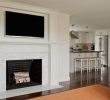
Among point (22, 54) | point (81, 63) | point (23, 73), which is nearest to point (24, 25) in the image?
point (22, 54)

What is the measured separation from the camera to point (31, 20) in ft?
16.6

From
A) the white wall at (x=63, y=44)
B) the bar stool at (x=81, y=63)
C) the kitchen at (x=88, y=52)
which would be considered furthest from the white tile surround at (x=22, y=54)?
the bar stool at (x=81, y=63)

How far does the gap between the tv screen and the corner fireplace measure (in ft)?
2.77

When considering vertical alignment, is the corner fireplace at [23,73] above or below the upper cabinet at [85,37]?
below

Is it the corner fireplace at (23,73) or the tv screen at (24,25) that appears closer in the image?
the tv screen at (24,25)

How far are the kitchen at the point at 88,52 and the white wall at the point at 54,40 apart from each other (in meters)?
1.86

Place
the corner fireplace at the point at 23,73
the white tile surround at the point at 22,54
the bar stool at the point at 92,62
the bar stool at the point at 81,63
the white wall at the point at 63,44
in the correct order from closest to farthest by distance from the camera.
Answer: the white tile surround at the point at 22,54 → the corner fireplace at the point at 23,73 → the white wall at the point at 63,44 → the bar stool at the point at 81,63 → the bar stool at the point at 92,62

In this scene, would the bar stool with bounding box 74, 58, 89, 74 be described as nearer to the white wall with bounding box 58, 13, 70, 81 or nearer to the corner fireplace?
the white wall with bounding box 58, 13, 70, 81

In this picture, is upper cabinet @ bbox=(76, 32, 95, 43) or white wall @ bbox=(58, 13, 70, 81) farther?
upper cabinet @ bbox=(76, 32, 95, 43)

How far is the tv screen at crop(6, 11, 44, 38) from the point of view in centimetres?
461

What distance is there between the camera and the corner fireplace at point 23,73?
16.0 ft

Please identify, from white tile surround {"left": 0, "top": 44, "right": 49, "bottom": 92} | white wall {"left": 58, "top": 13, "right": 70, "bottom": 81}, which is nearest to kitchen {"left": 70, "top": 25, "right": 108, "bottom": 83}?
white wall {"left": 58, "top": 13, "right": 70, "bottom": 81}

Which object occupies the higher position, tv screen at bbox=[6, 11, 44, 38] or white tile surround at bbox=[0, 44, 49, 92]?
tv screen at bbox=[6, 11, 44, 38]

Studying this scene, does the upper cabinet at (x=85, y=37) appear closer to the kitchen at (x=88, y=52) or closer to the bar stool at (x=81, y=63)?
the kitchen at (x=88, y=52)
